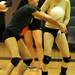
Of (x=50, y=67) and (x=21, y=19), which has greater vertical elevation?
(x=21, y=19)

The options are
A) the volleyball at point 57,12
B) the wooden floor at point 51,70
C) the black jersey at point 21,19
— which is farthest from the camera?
the wooden floor at point 51,70

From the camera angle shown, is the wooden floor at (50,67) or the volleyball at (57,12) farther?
the wooden floor at (50,67)

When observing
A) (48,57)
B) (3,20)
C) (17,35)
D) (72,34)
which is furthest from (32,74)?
(3,20)

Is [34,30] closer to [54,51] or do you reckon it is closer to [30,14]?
Result: [30,14]

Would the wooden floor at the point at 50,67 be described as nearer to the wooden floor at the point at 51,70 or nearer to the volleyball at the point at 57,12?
the wooden floor at the point at 51,70

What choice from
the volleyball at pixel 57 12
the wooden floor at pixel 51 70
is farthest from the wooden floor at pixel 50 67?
the volleyball at pixel 57 12

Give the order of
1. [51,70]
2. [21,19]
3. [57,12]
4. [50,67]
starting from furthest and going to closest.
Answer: [50,67]
[51,70]
[57,12]
[21,19]

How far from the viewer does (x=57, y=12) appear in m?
4.42

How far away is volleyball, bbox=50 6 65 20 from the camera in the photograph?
4.42m

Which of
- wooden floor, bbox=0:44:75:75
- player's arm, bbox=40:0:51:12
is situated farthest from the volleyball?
wooden floor, bbox=0:44:75:75

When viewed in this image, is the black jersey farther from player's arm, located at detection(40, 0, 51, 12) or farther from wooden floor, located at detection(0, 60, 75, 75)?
wooden floor, located at detection(0, 60, 75, 75)

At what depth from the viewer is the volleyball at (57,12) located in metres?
4.42

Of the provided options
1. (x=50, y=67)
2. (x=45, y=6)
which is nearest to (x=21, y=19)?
(x=45, y=6)

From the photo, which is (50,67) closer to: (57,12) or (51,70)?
(51,70)
